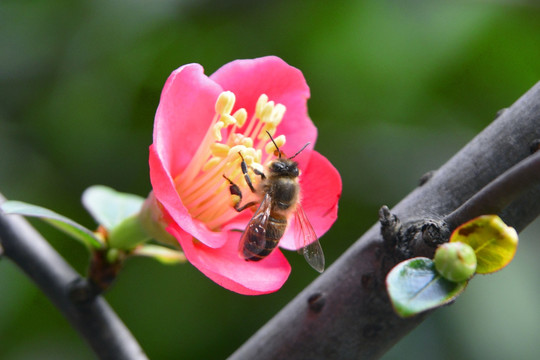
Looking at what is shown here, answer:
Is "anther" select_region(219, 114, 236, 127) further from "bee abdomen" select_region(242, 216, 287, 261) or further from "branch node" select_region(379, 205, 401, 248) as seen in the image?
"branch node" select_region(379, 205, 401, 248)

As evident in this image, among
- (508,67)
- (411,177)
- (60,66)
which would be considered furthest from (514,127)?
(60,66)

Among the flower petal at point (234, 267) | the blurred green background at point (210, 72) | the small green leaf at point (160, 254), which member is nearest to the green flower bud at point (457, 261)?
the flower petal at point (234, 267)

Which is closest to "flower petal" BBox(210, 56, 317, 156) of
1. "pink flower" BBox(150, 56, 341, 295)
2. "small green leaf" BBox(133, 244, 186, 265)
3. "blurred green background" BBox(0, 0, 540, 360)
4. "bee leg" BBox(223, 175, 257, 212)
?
"pink flower" BBox(150, 56, 341, 295)

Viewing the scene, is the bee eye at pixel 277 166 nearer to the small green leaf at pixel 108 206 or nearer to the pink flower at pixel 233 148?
the pink flower at pixel 233 148

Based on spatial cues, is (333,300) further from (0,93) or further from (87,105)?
(0,93)

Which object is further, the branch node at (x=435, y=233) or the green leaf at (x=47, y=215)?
the green leaf at (x=47, y=215)

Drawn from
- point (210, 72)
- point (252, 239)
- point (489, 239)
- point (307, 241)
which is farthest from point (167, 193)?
point (210, 72)

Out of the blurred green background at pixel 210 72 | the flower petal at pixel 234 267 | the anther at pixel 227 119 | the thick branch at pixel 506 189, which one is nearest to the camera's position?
the thick branch at pixel 506 189
